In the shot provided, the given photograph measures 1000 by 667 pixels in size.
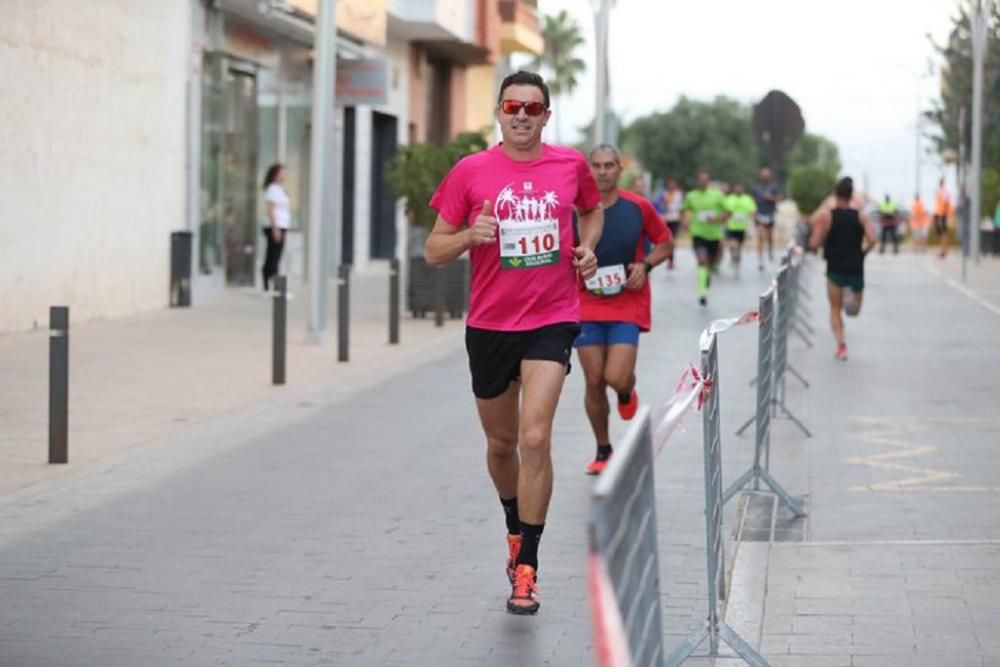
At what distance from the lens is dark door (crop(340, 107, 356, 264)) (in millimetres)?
37312

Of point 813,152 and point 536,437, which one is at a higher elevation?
point 813,152

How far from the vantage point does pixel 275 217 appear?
90.4 feet

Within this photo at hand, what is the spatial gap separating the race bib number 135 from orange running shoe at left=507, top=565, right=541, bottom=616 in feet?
3.57

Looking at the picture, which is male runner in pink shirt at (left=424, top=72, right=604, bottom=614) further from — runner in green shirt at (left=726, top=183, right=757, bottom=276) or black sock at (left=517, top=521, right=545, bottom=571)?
runner in green shirt at (left=726, top=183, right=757, bottom=276)

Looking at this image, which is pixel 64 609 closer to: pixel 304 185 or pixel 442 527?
pixel 442 527

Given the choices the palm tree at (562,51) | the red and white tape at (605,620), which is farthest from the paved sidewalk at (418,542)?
the palm tree at (562,51)

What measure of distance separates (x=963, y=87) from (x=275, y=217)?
29.4m

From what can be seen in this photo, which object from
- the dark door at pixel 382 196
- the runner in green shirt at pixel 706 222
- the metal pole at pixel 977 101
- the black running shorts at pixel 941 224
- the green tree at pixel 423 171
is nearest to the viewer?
the green tree at pixel 423 171

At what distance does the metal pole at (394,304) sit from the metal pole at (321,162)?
2.14ft

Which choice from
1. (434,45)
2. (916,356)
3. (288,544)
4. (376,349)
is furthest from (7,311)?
(434,45)

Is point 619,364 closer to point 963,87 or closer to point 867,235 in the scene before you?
point 867,235

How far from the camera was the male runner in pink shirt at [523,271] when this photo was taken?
7324 millimetres

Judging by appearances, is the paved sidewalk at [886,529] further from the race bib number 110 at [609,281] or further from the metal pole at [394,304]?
the metal pole at [394,304]

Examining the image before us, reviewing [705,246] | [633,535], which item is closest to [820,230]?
[705,246]
